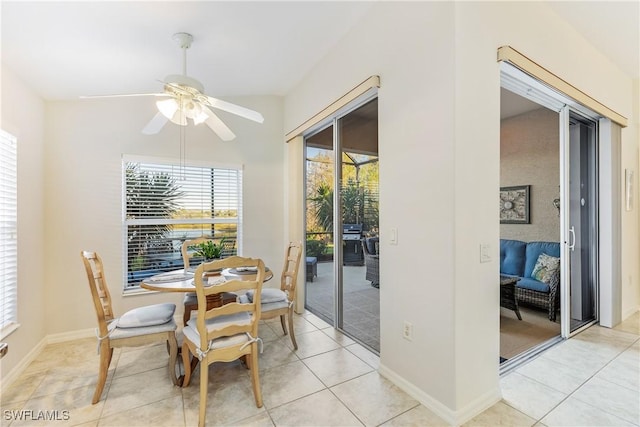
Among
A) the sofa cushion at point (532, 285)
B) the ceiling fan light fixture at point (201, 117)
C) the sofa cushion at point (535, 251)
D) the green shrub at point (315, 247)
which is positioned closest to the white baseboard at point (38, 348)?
the ceiling fan light fixture at point (201, 117)

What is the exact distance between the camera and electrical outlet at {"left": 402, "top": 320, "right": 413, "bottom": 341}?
2.04 meters

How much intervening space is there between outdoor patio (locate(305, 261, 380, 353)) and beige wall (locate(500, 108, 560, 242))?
267 centimetres

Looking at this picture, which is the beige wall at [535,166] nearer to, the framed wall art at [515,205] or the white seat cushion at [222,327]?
the framed wall art at [515,205]

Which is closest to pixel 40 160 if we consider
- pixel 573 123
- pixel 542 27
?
pixel 542 27

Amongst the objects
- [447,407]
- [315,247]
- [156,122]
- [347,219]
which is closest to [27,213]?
[156,122]

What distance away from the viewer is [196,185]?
3676 mm

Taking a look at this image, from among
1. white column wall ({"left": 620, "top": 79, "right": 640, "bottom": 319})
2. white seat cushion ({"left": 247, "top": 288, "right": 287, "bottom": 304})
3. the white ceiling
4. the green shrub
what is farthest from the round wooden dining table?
white column wall ({"left": 620, "top": 79, "right": 640, "bottom": 319})

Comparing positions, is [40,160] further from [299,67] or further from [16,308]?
[299,67]

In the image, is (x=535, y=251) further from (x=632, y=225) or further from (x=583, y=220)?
(x=632, y=225)

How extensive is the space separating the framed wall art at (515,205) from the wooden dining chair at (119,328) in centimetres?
463

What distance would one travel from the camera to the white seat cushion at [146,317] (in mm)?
2112

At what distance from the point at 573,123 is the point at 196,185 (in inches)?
178

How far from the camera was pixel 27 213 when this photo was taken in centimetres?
256

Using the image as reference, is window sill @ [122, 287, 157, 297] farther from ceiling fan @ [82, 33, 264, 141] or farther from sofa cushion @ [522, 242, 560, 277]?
sofa cushion @ [522, 242, 560, 277]
